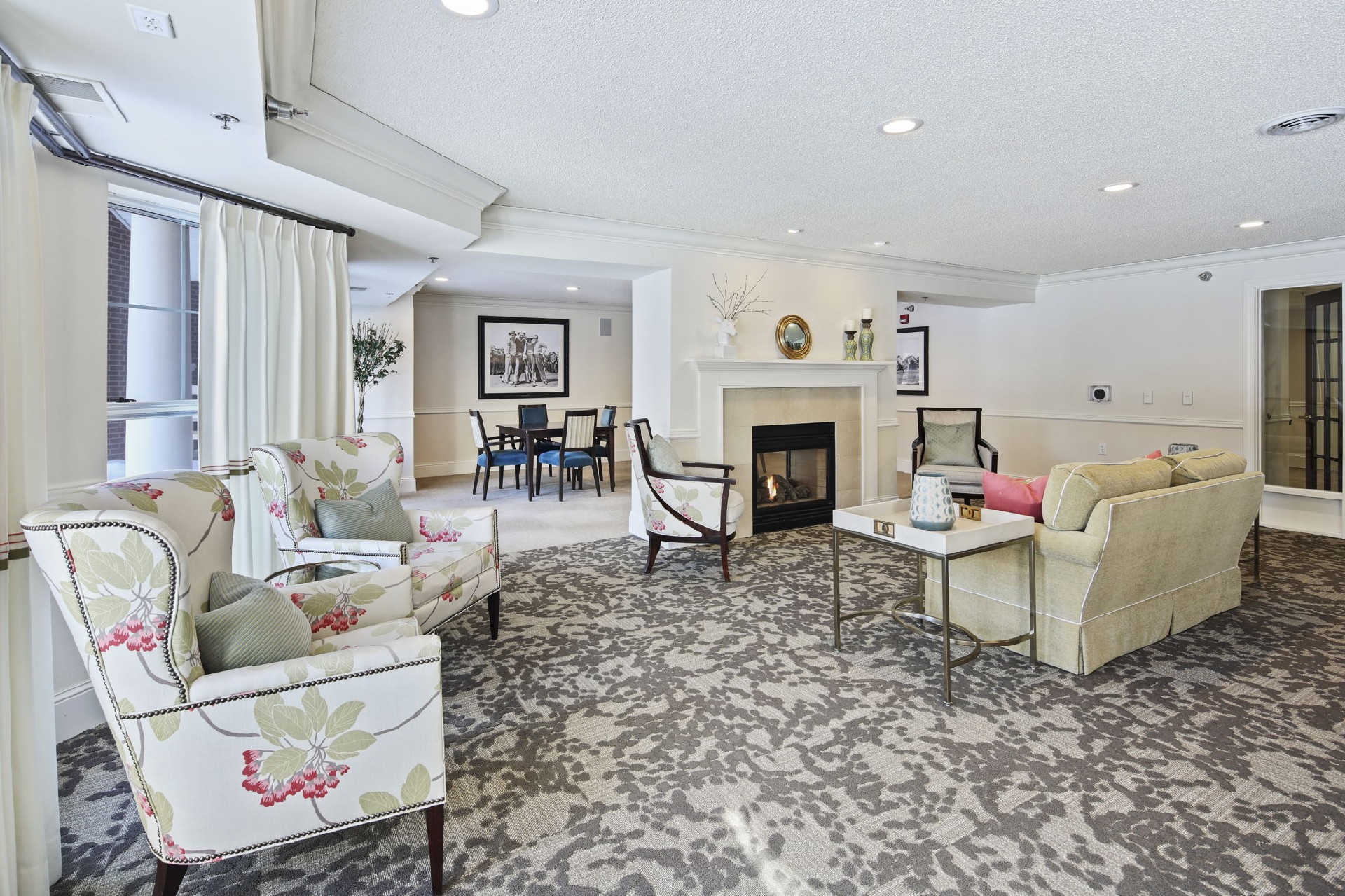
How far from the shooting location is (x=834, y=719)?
7.98ft

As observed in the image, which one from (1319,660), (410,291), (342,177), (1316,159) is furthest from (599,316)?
(1319,660)

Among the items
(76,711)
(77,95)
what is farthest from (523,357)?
(77,95)

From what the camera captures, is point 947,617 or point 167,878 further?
point 947,617

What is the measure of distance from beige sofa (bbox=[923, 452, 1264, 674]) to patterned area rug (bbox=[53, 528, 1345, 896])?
0.14 meters

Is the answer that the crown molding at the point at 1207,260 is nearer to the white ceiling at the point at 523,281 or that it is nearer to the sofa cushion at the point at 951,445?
the sofa cushion at the point at 951,445

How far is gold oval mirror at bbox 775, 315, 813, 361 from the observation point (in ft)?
18.1

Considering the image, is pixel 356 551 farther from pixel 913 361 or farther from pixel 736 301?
pixel 913 361

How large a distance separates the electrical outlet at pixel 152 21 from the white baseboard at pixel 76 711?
86.4 inches

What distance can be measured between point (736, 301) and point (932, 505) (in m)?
3.08

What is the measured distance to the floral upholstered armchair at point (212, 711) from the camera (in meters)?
1.34

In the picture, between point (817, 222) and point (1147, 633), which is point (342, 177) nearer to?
point (817, 222)

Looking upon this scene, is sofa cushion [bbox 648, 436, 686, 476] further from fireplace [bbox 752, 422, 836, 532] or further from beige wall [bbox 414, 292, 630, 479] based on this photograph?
beige wall [bbox 414, 292, 630, 479]

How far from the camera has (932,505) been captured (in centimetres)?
265

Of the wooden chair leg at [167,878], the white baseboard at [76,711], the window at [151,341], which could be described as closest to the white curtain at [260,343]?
the window at [151,341]
